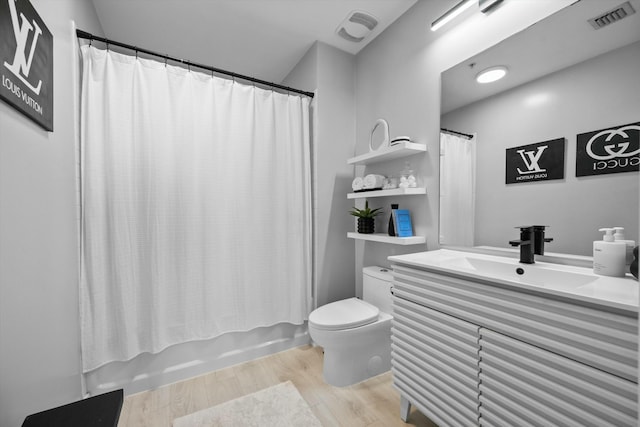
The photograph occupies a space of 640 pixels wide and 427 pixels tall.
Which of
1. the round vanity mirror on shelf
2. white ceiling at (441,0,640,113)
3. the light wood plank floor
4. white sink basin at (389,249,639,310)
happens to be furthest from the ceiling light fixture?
the light wood plank floor

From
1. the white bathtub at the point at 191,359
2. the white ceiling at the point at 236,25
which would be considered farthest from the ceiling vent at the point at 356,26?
the white bathtub at the point at 191,359

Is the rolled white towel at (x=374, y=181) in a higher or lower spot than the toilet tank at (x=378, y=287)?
higher

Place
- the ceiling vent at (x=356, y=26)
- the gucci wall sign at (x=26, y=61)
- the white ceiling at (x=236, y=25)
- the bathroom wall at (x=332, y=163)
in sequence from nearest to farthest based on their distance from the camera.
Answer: the gucci wall sign at (x=26, y=61) < the white ceiling at (x=236, y=25) < the ceiling vent at (x=356, y=26) < the bathroom wall at (x=332, y=163)

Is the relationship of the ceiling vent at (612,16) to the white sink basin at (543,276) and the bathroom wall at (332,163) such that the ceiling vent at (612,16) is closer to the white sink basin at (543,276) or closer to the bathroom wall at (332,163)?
the white sink basin at (543,276)

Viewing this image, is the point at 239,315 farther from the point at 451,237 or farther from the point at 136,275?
the point at 451,237

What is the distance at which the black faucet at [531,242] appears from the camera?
3.96 ft

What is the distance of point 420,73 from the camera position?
1798mm

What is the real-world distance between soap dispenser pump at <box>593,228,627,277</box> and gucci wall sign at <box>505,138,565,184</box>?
0.32 metres

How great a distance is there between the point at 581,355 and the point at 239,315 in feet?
6.18

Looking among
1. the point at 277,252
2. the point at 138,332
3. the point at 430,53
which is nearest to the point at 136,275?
the point at 138,332

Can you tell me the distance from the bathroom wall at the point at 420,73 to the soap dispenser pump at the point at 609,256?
2.48 ft

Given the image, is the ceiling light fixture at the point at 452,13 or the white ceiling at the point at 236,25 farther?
the white ceiling at the point at 236,25

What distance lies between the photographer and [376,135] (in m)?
2.18

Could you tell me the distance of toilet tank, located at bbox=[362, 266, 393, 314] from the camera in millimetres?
1823
